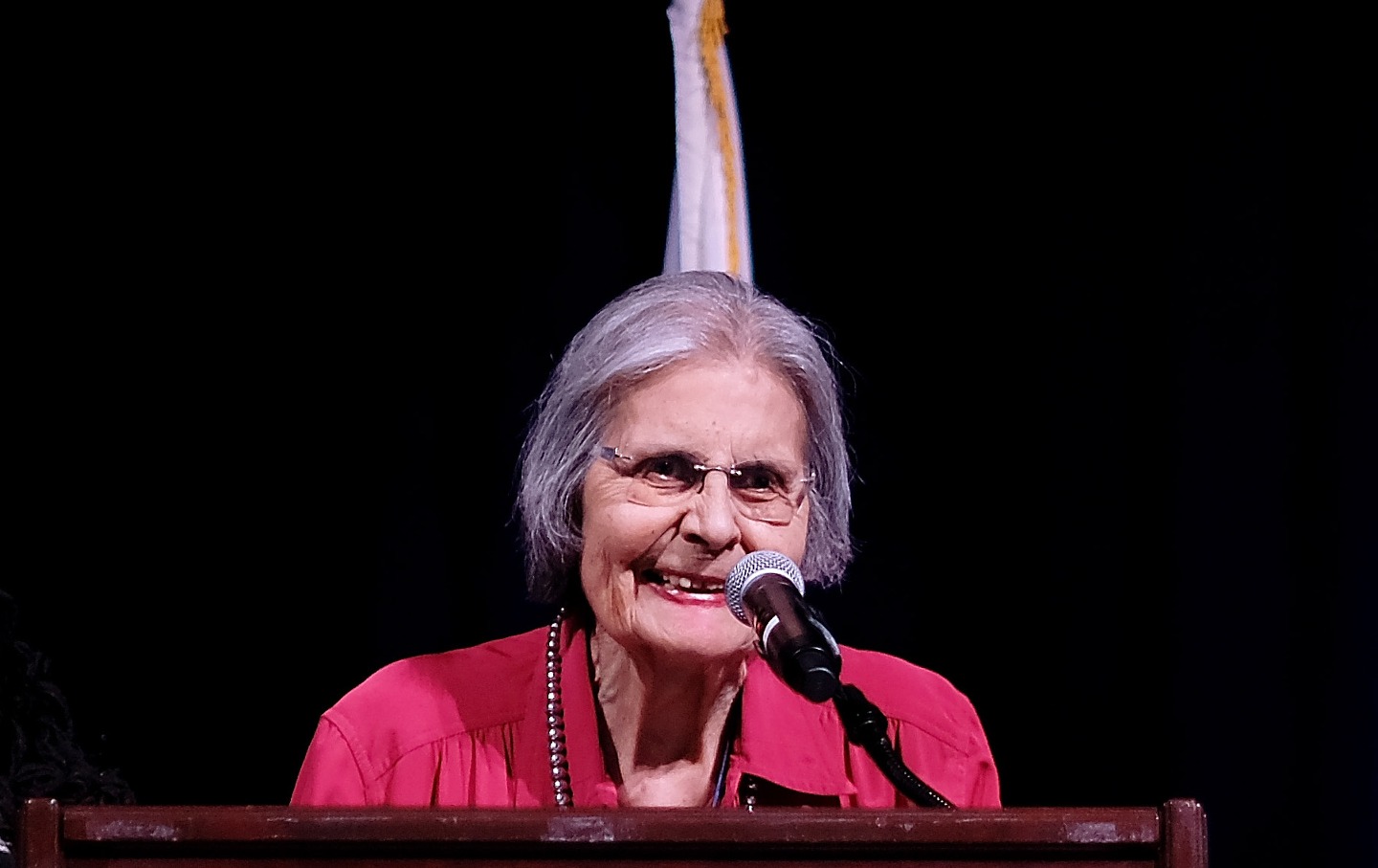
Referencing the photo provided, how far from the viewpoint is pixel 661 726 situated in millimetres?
1829

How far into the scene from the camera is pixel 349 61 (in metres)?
2.17

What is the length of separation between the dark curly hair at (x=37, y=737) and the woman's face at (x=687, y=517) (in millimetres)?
671

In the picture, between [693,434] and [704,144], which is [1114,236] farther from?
[693,434]

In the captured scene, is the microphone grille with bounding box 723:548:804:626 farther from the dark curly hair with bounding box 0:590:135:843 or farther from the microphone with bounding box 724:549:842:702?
the dark curly hair with bounding box 0:590:135:843

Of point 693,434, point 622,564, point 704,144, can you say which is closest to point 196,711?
point 622,564

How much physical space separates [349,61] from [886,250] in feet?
2.79

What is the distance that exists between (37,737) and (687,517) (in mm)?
871

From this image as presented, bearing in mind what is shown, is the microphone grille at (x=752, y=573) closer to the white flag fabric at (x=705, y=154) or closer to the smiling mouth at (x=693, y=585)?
the smiling mouth at (x=693, y=585)

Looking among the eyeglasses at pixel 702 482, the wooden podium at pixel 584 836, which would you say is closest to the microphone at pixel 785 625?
the wooden podium at pixel 584 836

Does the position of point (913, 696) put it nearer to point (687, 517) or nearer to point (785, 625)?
point (687, 517)

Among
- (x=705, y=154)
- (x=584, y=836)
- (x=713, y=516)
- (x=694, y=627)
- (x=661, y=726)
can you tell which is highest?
(x=705, y=154)

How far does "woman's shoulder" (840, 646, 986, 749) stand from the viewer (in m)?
1.94

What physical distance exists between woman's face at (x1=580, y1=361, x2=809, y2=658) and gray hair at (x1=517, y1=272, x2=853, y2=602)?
29 millimetres

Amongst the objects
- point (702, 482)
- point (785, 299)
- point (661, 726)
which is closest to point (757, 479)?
point (702, 482)
